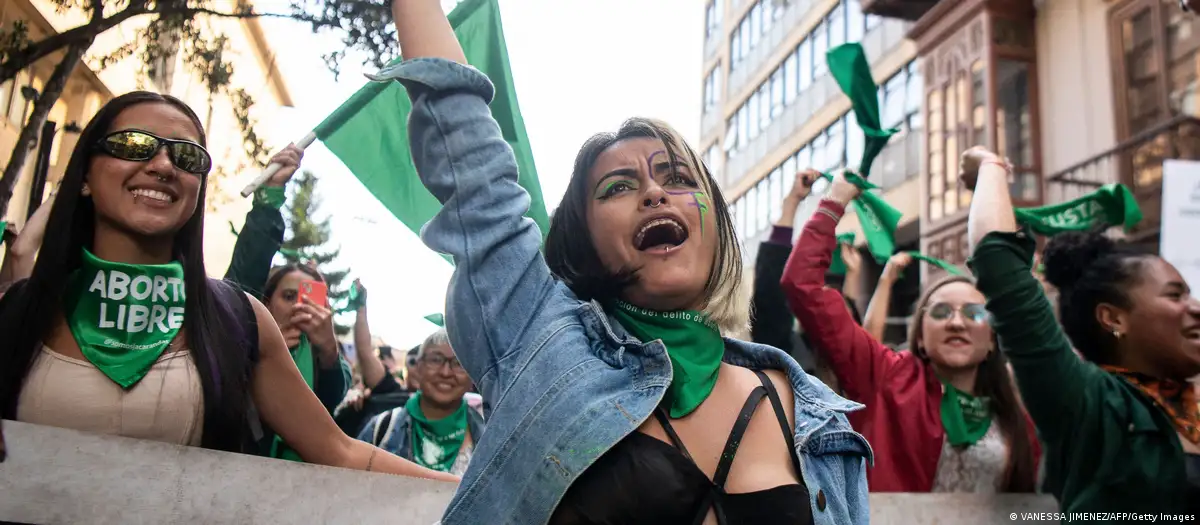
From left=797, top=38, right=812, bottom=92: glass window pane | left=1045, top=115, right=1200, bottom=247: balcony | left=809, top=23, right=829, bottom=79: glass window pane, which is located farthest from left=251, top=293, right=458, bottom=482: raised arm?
left=797, top=38, right=812, bottom=92: glass window pane

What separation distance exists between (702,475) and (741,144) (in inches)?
1050

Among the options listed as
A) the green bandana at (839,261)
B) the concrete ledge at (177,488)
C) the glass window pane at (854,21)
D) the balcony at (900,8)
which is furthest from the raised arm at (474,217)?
the glass window pane at (854,21)

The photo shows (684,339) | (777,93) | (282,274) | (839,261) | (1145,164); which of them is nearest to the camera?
(684,339)

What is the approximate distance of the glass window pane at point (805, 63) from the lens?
21.9 meters

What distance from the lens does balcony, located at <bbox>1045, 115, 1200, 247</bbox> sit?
35.6 feet

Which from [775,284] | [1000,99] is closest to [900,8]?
[1000,99]

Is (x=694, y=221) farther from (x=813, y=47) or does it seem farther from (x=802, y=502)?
(x=813, y=47)

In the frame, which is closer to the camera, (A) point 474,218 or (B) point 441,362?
(A) point 474,218

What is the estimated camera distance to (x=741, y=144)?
2755cm

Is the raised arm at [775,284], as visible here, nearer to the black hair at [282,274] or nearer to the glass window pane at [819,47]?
the black hair at [282,274]

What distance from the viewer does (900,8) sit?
16484 millimetres

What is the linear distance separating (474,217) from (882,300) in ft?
10.4
